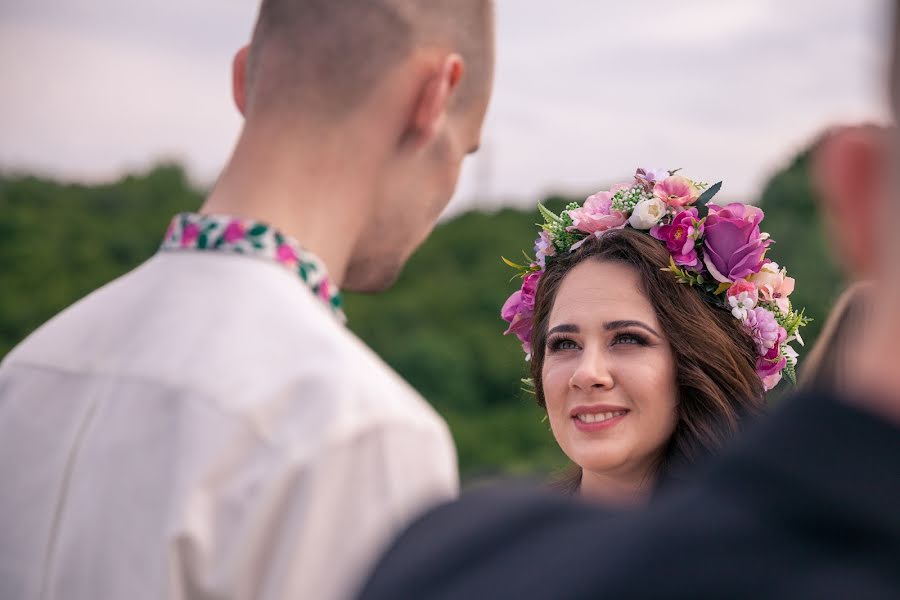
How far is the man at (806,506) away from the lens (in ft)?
2.78

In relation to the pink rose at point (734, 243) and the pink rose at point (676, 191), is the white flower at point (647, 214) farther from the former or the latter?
the pink rose at point (734, 243)

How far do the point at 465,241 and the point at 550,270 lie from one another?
155ft

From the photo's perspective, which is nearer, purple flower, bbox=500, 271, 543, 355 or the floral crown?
the floral crown

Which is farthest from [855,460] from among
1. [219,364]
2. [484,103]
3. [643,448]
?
[643,448]

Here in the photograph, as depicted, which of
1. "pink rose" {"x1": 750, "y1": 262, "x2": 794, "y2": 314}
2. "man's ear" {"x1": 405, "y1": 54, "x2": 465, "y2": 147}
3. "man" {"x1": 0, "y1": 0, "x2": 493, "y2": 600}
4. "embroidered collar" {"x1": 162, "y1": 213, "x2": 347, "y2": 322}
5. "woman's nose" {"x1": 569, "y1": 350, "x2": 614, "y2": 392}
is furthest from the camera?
"pink rose" {"x1": 750, "y1": 262, "x2": 794, "y2": 314}

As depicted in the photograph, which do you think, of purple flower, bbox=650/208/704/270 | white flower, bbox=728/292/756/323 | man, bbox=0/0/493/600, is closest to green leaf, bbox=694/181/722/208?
purple flower, bbox=650/208/704/270

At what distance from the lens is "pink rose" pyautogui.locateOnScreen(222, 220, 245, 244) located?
6.56 feet

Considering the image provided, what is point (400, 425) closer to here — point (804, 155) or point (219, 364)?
point (219, 364)

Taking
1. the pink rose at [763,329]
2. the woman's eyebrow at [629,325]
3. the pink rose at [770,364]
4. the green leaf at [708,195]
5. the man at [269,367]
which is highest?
the man at [269,367]

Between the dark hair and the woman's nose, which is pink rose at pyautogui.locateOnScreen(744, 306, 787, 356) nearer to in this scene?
the dark hair

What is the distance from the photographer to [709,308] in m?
4.69

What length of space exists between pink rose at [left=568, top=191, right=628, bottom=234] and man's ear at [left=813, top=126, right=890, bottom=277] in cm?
393

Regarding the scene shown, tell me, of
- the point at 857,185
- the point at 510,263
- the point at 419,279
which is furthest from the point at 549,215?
the point at 419,279

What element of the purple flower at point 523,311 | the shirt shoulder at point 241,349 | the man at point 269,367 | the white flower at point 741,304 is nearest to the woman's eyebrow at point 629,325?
the white flower at point 741,304
